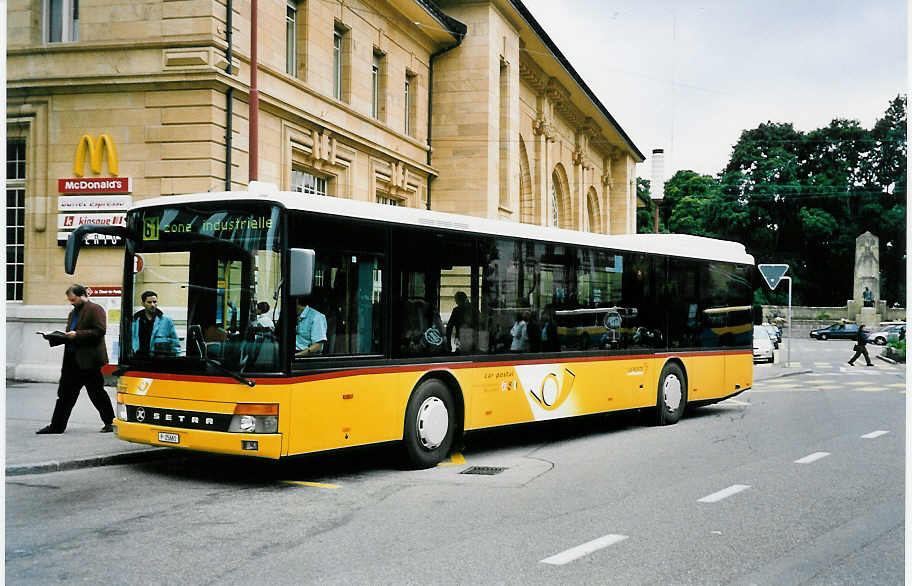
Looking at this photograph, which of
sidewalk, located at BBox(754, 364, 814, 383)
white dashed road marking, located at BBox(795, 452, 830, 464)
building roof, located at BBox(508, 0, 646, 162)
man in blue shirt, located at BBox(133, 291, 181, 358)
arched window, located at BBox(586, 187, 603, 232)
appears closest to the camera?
man in blue shirt, located at BBox(133, 291, 181, 358)

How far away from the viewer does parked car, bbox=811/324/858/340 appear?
7181 centimetres

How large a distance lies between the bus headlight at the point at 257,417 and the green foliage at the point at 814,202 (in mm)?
9751

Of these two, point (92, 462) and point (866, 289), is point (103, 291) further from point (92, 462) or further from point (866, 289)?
point (866, 289)

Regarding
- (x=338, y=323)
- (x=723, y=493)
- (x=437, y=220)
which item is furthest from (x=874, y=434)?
(x=338, y=323)

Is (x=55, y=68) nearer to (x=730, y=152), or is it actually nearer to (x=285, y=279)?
(x=285, y=279)

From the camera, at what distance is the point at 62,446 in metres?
10.8

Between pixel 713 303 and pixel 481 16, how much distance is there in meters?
18.9

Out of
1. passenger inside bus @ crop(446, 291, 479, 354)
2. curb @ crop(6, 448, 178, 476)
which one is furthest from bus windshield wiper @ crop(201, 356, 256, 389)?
passenger inside bus @ crop(446, 291, 479, 354)

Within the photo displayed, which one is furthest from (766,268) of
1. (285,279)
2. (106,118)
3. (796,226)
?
(796,226)

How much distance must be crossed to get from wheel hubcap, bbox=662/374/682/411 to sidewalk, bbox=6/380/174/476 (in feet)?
24.8

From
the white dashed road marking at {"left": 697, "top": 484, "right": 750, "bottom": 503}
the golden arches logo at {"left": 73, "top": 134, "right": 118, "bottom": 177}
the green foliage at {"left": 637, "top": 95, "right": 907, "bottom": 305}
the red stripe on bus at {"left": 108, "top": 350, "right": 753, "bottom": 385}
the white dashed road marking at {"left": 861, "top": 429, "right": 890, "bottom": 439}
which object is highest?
the green foliage at {"left": 637, "top": 95, "right": 907, "bottom": 305}

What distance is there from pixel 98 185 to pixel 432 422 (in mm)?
11524

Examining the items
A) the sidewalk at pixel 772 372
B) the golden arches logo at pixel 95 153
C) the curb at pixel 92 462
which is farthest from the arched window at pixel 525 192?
the curb at pixel 92 462

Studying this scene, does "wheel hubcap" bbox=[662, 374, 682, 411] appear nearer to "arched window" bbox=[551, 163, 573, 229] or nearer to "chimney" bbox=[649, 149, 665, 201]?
"chimney" bbox=[649, 149, 665, 201]
